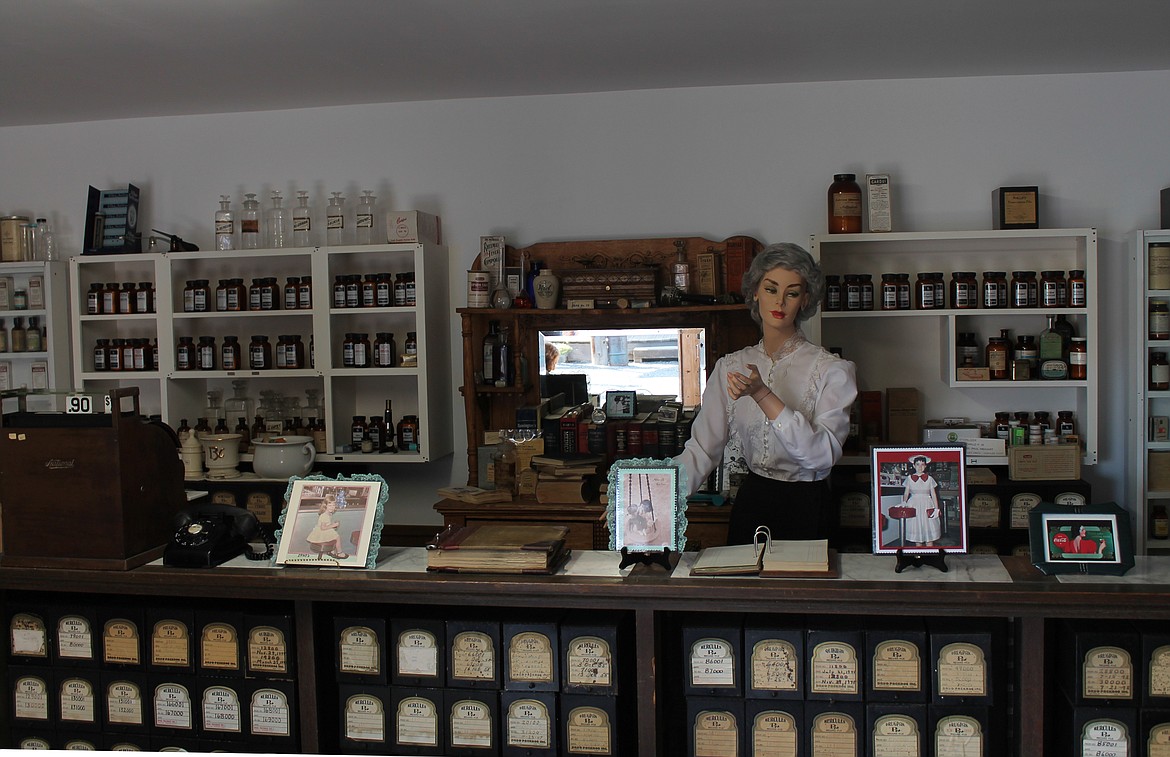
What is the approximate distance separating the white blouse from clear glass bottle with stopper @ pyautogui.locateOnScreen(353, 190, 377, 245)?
222cm

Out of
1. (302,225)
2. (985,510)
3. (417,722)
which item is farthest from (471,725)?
(302,225)

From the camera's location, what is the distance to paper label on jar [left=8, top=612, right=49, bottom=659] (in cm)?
248

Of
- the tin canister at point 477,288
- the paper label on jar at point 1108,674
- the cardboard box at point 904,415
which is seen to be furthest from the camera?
the tin canister at point 477,288

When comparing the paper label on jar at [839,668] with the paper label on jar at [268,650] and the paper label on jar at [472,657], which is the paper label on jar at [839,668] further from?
the paper label on jar at [268,650]

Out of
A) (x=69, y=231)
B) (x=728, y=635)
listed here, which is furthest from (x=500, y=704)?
(x=69, y=231)

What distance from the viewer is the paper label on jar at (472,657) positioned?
2.25m

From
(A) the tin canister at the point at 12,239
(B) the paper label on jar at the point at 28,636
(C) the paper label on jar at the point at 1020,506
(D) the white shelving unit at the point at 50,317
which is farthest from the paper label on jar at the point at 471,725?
(A) the tin canister at the point at 12,239

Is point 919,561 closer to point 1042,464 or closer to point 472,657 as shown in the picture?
point 472,657

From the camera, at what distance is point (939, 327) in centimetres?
444

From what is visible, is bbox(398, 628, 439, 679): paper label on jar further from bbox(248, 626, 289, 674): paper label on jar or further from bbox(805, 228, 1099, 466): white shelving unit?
bbox(805, 228, 1099, 466): white shelving unit

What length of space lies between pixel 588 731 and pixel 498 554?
452 mm

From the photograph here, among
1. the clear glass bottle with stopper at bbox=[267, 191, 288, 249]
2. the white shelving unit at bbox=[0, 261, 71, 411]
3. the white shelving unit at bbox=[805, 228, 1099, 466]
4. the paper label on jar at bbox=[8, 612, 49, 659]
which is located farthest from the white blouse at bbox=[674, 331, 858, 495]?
the white shelving unit at bbox=[0, 261, 71, 411]

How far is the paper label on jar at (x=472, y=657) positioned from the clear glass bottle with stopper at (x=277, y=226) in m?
2.98

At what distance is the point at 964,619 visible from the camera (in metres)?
2.13
